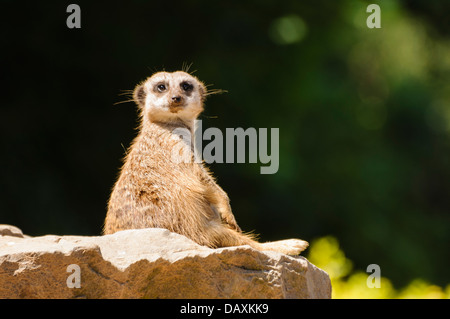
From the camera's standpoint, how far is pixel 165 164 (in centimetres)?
346

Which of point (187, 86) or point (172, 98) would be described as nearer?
point (172, 98)

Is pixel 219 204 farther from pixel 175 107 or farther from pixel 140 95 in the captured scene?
pixel 140 95

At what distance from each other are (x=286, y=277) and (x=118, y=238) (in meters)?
0.74

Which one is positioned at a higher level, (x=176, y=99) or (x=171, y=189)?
(x=176, y=99)

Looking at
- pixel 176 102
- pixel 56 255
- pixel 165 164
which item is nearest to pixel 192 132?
pixel 176 102

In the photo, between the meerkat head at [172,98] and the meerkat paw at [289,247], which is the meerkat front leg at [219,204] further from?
the meerkat head at [172,98]

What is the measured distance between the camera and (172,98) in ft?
12.3

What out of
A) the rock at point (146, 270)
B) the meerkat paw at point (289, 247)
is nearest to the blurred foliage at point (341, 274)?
the meerkat paw at point (289, 247)

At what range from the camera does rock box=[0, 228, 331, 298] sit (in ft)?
8.70

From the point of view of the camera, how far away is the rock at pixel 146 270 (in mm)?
2650

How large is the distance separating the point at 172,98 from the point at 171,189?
66cm

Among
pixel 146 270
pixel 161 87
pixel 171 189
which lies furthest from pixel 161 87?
pixel 146 270

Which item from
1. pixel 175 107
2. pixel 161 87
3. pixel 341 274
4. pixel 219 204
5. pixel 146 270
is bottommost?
pixel 341 274
